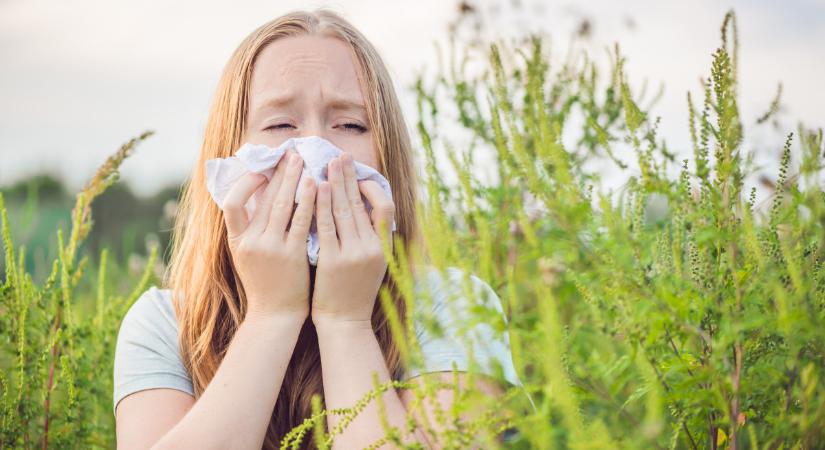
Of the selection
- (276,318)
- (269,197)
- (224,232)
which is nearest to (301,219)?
(269,197)

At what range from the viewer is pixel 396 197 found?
2.34 meters

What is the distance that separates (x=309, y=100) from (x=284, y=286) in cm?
53

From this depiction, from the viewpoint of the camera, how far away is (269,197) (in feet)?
6.33

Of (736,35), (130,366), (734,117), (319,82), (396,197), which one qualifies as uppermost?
(319,82)

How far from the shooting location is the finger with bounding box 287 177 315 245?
6.09 feet

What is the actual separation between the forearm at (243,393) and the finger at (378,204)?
316mm

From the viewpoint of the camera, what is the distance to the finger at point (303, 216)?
1.86 m

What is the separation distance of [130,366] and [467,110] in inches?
54.8

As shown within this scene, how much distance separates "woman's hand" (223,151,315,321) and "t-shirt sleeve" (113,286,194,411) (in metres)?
0.29

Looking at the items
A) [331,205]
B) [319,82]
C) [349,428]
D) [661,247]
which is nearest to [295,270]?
[331,205]

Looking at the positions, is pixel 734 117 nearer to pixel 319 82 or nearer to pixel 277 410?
pixel 319 82

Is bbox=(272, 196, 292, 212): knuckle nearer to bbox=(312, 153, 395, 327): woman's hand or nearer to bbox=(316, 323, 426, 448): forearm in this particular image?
bbox=(312, 153, 395, 327): woman's hand

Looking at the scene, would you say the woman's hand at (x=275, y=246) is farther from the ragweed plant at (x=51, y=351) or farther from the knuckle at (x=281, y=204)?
the ragweed plant at (x=51, y=351)

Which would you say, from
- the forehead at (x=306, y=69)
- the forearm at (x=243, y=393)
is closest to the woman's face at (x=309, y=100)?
the forehead at (x=306, y=69)
